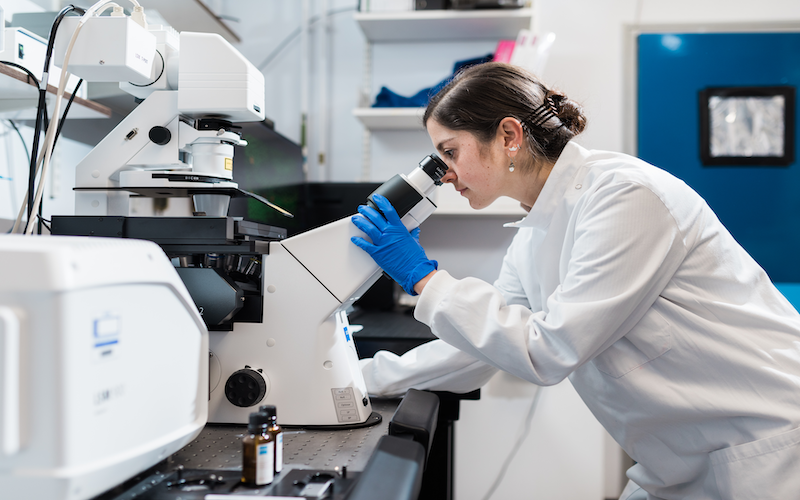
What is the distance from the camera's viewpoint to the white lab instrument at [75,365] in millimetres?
499

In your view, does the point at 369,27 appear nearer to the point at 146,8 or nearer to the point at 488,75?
the point at 146,8

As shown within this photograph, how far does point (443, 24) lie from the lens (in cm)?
219

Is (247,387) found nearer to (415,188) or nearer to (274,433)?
(274,433)

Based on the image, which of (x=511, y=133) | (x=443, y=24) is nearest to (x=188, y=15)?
(x=443, y=24)

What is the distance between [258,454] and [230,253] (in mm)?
342

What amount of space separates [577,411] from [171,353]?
1.92 metres

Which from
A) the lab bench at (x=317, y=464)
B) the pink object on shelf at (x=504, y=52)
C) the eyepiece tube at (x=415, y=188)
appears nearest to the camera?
the lab bench at (x=317, y=464)

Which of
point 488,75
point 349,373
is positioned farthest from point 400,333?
point 488,75

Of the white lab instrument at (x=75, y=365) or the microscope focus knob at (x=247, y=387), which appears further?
the microscope focus knob at (x=247, y=387)

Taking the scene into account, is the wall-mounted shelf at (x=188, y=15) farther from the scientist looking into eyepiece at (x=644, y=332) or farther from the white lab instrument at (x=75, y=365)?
the white lab instrument at (x=75, y=365)

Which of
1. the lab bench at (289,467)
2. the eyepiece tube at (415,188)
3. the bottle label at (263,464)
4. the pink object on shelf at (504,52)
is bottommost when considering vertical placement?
the lab bench at (289,467)

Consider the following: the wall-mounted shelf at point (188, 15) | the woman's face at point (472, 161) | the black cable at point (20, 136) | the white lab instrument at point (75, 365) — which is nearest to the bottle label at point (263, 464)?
the white lab instrument at point (75, 365)

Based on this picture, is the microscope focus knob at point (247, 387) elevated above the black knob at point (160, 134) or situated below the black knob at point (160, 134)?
below

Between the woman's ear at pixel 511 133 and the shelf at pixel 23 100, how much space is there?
0.92m
